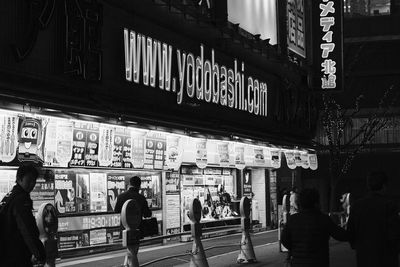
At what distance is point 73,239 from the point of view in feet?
49.1

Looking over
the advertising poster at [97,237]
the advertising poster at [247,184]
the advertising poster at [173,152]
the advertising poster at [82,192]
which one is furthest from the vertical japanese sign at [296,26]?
the advertising poster at [97,237]

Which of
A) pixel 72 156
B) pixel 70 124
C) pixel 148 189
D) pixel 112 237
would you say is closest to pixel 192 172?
pixel 148 189

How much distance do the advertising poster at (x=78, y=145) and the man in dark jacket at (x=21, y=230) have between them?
6965 millimetres

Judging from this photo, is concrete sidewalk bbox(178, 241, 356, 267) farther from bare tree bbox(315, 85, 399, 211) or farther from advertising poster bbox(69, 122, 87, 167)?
bare tree bbox(315, 85, 399, 211)

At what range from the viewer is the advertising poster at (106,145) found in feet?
49.3

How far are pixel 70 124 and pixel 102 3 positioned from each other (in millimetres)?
2460

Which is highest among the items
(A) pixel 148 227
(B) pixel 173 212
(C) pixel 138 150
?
(C) pixel 138 150

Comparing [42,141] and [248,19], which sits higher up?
[248,19]

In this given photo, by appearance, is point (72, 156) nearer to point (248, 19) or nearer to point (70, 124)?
point (70, 124)

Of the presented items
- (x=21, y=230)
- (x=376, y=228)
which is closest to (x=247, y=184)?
(x=376, y=228)

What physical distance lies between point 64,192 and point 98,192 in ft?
4.13

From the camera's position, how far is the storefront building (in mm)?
11352

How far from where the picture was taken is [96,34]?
495 inches

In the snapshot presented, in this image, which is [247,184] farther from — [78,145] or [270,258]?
[78,145]
